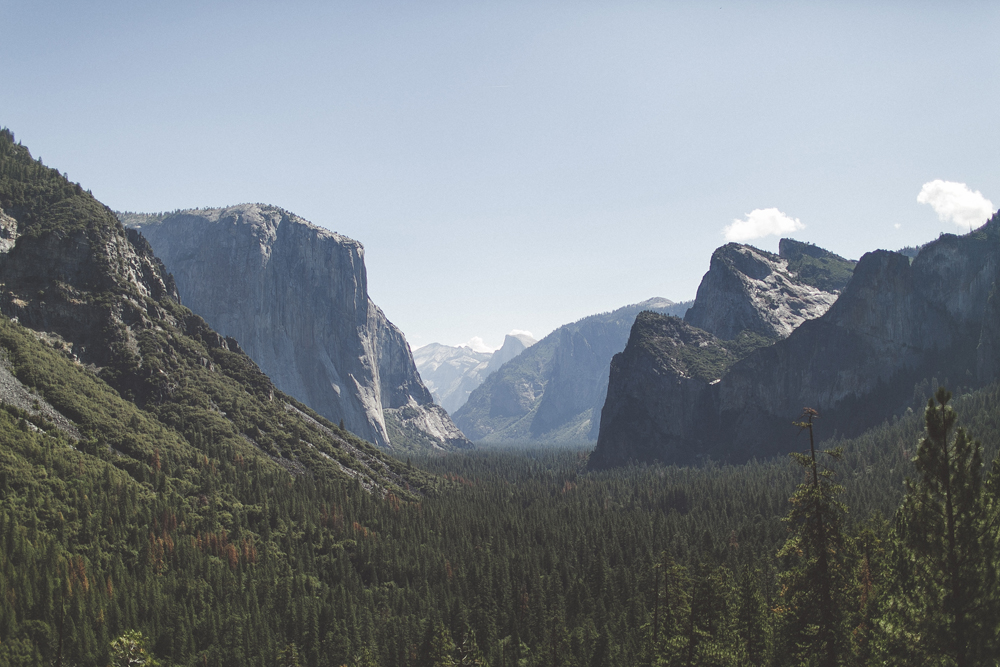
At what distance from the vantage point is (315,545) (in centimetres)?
14325

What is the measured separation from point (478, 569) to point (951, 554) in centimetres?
10657

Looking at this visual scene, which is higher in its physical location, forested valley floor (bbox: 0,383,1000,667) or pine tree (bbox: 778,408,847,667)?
pine tree (bbox: 778,408,847,667)

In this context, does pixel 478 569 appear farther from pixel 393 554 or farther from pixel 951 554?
pixel 951 554

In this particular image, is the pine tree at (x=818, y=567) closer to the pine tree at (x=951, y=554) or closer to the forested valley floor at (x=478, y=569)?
the forested valley floor at (x=478, y=569)

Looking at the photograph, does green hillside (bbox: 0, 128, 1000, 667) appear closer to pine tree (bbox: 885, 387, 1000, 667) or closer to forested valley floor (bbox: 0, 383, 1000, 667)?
pine tree (bbox: 885, 387, 1000, 667)

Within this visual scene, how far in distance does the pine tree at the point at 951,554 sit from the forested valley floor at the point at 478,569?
0.08 meters

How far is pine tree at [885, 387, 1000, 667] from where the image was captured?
27141mm

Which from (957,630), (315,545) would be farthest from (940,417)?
(315,545)

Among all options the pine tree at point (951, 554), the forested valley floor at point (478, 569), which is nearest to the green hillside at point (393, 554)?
the pine tree at point (951, 554)

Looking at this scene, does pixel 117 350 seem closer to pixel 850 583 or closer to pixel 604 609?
pixel 604 609

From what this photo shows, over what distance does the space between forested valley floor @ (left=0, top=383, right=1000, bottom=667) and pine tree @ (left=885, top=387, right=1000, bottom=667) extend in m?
0.08

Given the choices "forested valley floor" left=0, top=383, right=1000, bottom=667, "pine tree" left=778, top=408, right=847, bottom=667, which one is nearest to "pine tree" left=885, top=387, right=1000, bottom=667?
"forested valley floor" left=0, top=383, right=1000, bottom=667

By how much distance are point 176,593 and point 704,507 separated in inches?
5258

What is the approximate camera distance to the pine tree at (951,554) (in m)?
27.1
